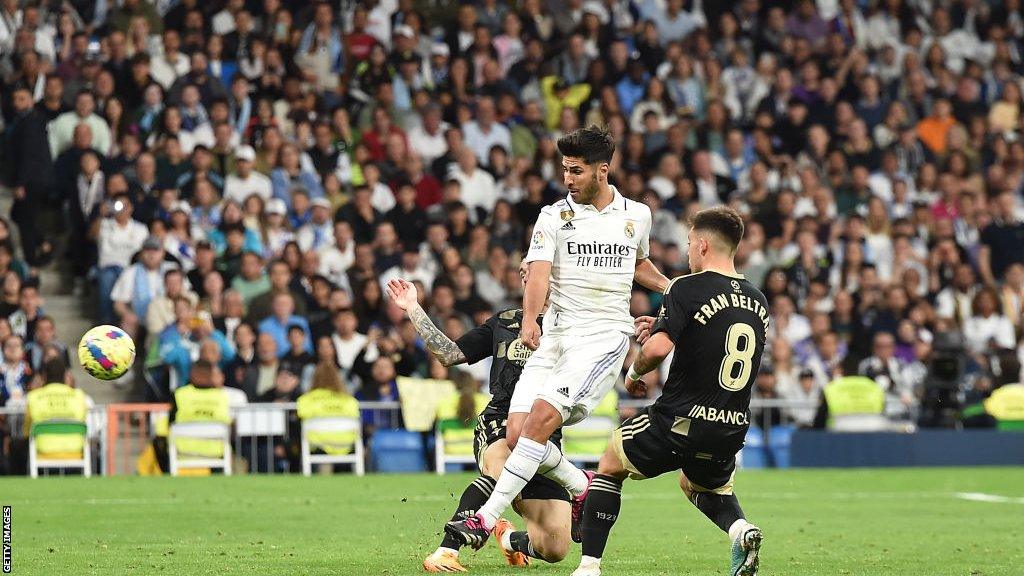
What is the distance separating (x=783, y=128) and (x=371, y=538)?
1582 centimetres

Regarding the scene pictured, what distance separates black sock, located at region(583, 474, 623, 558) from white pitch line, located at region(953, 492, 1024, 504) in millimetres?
8831

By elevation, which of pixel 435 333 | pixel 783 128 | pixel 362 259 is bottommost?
pixel 435 333

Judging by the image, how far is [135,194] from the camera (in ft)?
70.5

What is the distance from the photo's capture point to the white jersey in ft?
32.8

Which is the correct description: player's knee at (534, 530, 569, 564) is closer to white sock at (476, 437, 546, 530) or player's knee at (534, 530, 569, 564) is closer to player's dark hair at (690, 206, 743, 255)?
white sock at (476, 437, 546, 530)

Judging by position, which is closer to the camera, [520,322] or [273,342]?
[520,322]

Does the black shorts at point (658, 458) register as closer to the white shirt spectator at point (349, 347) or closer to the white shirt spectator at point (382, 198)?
the white shirt spectator at point (349, 347)

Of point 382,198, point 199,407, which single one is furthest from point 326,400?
point 382,198

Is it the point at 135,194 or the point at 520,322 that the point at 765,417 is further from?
the point at 520,322

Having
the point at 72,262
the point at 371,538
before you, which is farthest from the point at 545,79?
the point at 371,538

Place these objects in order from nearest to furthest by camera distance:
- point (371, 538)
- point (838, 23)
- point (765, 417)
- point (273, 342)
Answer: point (371, 538), point (273, 342), point (765, 417), point (838, 23)

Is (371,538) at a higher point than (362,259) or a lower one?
lower

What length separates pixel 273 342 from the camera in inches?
821

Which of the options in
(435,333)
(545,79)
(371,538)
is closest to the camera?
(435,333)
